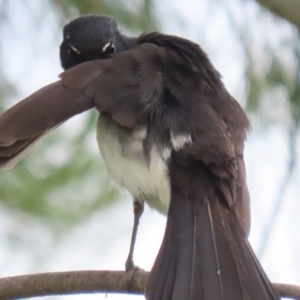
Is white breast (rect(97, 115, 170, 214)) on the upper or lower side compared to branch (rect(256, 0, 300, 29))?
lower

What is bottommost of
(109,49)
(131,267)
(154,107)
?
(131,267)

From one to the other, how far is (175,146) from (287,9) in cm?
81

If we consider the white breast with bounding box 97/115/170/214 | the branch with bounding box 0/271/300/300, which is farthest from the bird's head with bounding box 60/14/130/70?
the branch with bounding box 0/271/300/300

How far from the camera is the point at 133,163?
3.05m

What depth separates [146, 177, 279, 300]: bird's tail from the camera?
260 cm

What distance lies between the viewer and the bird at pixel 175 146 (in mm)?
2686

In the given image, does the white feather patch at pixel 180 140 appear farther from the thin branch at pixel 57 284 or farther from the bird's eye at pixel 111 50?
the bird's eye at pixel 111 50

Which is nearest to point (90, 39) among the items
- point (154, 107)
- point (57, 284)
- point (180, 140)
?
point (154, 107)

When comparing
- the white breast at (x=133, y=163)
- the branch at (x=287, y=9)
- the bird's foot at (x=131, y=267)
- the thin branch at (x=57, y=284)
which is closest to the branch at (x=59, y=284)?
the thin branch at (x=57, y=284)

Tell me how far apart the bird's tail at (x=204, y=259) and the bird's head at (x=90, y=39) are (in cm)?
70

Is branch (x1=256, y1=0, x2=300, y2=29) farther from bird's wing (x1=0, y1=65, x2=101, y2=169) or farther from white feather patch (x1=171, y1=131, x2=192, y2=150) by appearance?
bird's wing (x1=0, y1=65, x2=101, y2=169)

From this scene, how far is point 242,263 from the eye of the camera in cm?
271

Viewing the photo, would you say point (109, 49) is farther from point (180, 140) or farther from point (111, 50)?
point (180, 140)

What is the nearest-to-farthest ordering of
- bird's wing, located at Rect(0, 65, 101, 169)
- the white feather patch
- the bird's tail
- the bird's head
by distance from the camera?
the bird's tail < bird's wing, located at Rect(0, 65, 101, 169) < the white feather patch < the bird's head
